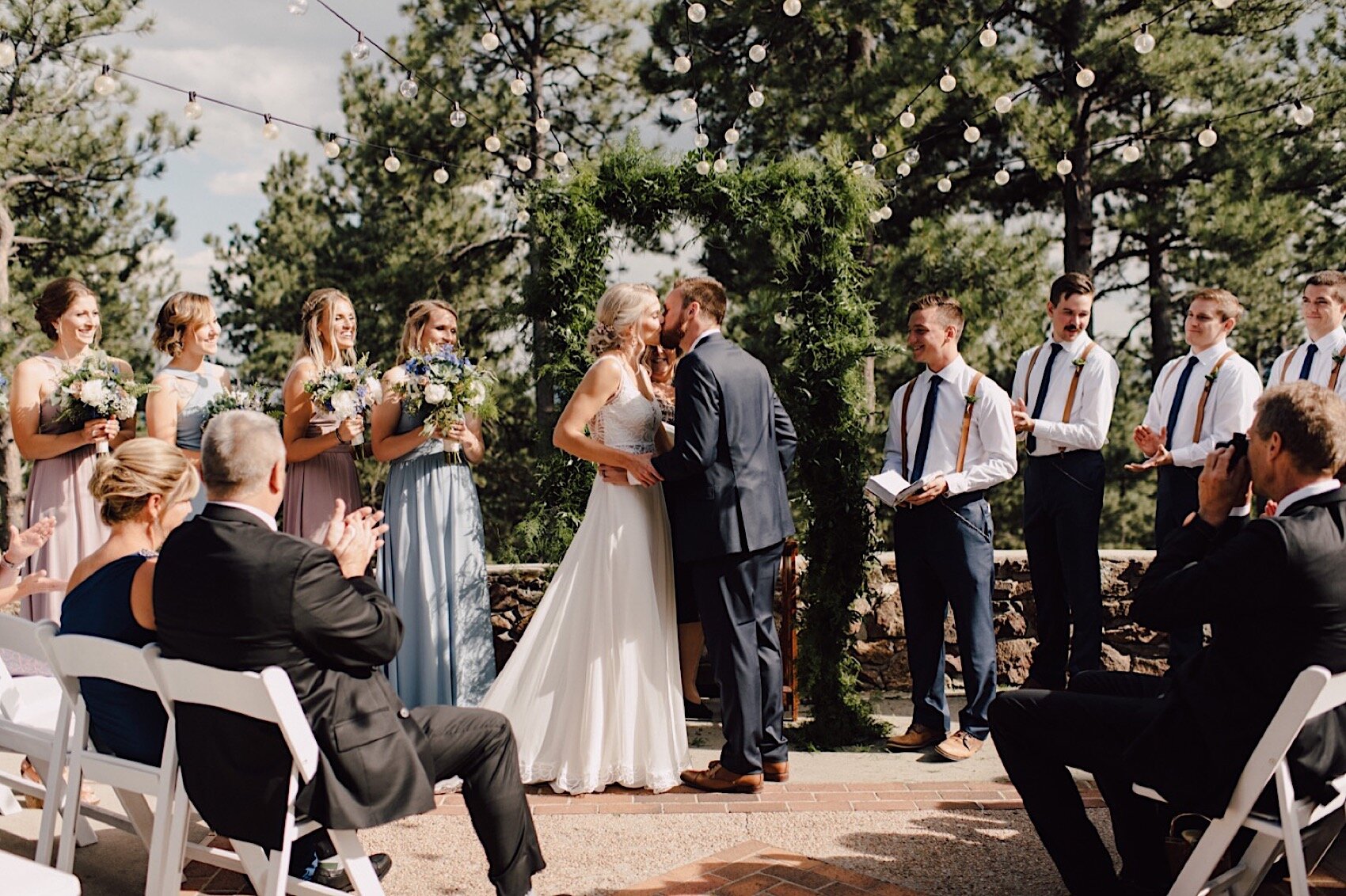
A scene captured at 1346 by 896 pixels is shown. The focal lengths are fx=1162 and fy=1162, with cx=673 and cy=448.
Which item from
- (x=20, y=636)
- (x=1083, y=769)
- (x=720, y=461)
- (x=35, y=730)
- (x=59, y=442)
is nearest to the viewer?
(x=1083, y=769)

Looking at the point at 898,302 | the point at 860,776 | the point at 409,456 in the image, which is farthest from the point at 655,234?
the point at 898,302

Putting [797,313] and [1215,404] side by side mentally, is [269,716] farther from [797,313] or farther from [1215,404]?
[1215,404]

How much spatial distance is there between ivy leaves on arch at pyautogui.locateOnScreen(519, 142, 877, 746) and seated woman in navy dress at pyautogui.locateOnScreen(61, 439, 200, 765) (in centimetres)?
270

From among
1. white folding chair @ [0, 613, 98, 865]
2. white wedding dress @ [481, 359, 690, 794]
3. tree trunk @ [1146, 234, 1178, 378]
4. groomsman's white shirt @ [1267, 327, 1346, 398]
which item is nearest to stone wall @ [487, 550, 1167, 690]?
groomsman's white shirt @ [1267, 327, 1346, 398]

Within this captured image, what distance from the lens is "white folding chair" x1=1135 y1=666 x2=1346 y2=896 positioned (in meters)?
2.83

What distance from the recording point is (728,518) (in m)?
4.91

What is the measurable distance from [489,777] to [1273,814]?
217 centimetres

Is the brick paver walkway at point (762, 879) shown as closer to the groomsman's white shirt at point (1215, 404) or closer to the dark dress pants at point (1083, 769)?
the dark dress pants at point (1083, 769)

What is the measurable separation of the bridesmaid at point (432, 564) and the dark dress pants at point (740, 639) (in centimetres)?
114

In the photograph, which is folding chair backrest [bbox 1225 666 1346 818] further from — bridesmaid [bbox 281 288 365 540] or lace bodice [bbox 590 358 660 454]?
bridesmaid [bbox 281 288 365 540]

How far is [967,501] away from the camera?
17.9 ft

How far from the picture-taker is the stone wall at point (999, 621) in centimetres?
694

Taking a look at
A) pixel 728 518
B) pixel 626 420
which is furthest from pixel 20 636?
pixel 728 518

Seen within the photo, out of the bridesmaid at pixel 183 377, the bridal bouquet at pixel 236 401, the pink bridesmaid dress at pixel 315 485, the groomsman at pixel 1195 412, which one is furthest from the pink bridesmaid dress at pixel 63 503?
the groomsman at pixel 1195 412
